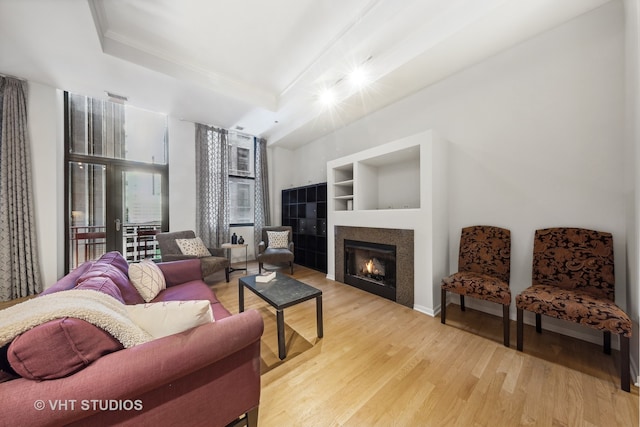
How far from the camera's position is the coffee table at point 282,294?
5.74 ft

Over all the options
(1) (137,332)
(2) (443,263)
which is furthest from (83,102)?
(2) (443,263)

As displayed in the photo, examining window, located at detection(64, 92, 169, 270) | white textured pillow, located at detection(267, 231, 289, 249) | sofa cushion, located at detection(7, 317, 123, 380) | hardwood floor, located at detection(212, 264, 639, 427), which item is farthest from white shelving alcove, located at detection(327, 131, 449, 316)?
window, located at detection(64, 92, 169, 270)

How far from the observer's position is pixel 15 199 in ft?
→ 9.70

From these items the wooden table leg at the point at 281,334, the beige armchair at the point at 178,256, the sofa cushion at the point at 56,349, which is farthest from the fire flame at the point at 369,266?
the sofa cushion at the point at 56,349

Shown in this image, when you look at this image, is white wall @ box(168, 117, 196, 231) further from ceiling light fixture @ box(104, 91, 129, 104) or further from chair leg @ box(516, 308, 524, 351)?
chair leg @ box(516, 308, 524, 351)

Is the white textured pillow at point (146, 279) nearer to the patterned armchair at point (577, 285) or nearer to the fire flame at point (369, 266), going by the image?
the fire flame at point (369, 266)

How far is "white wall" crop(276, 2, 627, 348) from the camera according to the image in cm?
189

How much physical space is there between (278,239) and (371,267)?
199 cm

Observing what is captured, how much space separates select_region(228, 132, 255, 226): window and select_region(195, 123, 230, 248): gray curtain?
310mm

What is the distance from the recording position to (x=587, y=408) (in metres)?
1.32

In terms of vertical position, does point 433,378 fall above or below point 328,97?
below

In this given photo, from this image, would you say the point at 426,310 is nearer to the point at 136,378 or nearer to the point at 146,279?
the point at 136,378

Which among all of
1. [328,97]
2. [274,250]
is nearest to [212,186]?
[274,250]

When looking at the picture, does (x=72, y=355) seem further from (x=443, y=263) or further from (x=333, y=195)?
(x=333, y=195)
